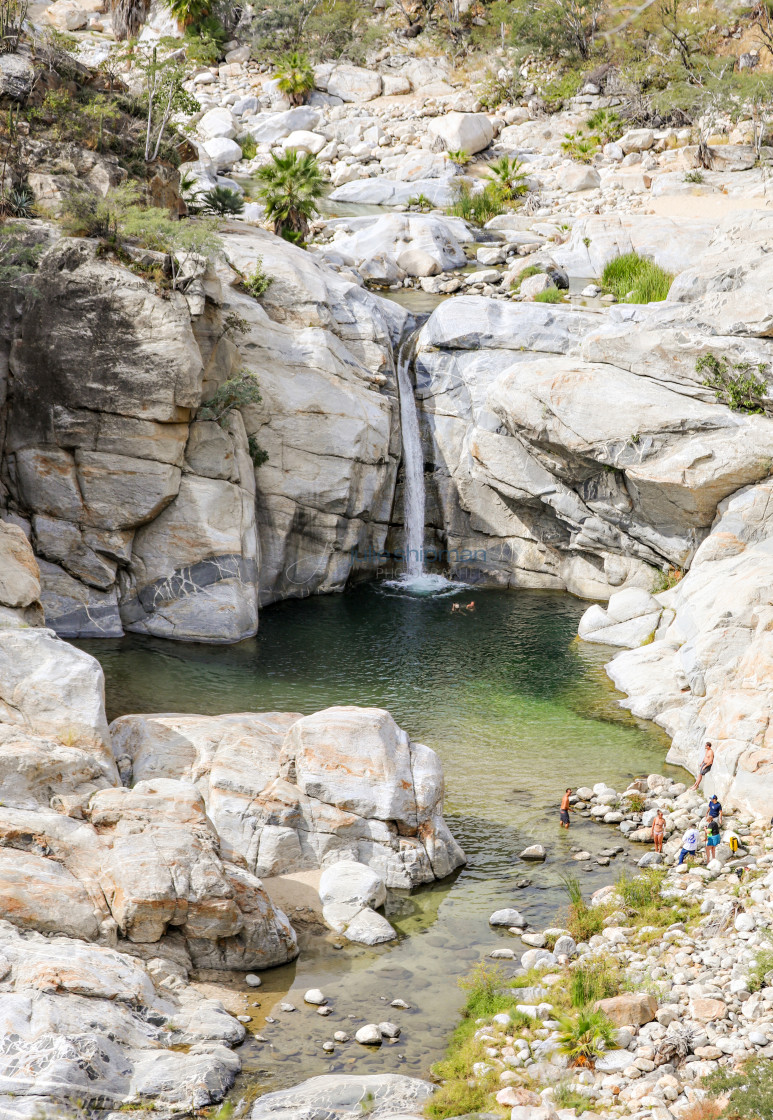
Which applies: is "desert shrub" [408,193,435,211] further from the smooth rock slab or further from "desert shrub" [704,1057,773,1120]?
"desert shrub" [704,1057,773,1120]

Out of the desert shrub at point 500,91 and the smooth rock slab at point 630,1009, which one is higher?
the desert shrub at point 500,91

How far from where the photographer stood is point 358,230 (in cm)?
5781

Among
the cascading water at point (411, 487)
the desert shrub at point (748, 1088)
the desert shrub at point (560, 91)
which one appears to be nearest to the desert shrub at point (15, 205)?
the cascading water at point (411, 487)

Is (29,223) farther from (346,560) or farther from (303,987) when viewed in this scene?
(303,987)

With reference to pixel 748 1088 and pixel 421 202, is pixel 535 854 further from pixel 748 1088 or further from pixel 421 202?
pixel 421 202

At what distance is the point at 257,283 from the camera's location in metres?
40.7

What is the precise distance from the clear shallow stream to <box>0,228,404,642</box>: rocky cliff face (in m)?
2.03

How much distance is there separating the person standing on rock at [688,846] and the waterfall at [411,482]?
22.3 meters

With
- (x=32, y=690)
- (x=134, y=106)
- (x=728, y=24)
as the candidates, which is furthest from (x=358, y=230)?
(x=32, y=690)

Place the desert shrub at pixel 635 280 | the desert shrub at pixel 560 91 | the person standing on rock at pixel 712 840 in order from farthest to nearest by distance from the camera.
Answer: the desert shrub at pixel 560 91, the desert shrub at pixel 635 280, the person standing on rock at pixel 712 840

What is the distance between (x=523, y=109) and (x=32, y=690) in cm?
6781

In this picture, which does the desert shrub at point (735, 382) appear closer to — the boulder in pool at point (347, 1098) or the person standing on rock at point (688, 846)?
the person standing on rock at point (688, 846)

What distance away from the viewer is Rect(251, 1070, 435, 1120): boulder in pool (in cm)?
1378

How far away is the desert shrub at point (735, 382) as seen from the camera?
3481 cm
